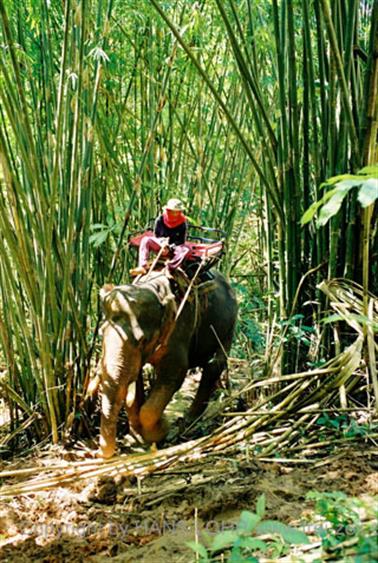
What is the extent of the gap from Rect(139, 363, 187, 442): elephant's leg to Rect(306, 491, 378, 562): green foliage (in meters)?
1.67

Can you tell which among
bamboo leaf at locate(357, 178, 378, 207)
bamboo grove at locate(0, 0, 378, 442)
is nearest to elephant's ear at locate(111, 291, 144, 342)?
bamboo grove at locate(0, 0, 378, 442)

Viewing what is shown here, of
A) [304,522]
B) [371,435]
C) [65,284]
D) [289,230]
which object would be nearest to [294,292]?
[289,230]

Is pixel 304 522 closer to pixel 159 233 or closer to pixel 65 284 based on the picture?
pixel 65 284

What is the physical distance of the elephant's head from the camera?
9.86ft

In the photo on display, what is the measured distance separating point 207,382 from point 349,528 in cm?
249

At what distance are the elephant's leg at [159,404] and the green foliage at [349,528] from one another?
167 cm

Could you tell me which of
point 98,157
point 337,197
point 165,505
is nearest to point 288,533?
point 337,197

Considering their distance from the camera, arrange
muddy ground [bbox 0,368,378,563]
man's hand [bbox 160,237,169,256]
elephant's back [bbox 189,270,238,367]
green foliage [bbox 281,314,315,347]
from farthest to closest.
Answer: elephant's back [bbox 189,270,238,367] → man's hand [bbox 160,237,169,256] → green foliage [bbox 281,314,315,347] → muddy ground [bbox 0,368,378,563]

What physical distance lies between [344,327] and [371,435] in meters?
0.54

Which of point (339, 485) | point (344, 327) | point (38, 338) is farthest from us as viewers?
point (38, 338)

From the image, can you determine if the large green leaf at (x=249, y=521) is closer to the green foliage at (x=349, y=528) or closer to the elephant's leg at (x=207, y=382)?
the green foliage at (x=349, y=528)

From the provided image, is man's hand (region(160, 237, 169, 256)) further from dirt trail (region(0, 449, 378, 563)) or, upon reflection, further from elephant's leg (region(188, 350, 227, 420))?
dirt trail (region(0, 449, 378, 563))

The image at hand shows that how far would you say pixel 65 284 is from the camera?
3000 millimetres

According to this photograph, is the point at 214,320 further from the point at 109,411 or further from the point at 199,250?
the point at 109,411
